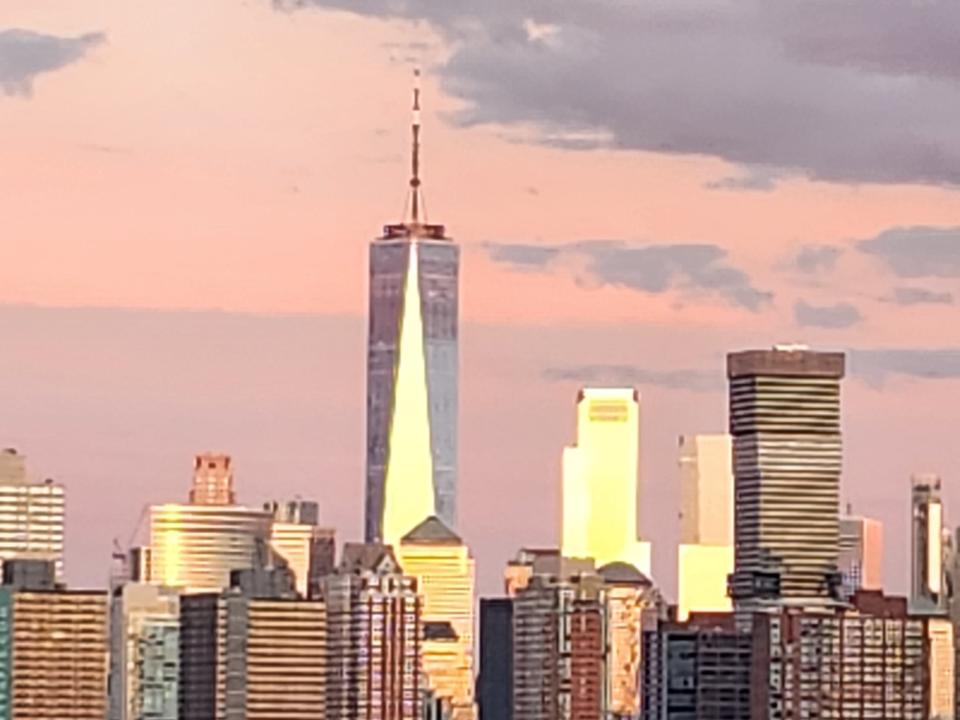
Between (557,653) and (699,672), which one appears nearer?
(699,672)

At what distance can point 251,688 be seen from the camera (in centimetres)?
18550

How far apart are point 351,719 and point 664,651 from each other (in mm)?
9740

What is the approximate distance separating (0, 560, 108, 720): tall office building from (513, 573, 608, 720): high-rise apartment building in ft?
40.7

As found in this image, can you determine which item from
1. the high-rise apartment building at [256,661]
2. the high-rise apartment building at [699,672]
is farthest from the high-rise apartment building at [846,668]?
the high-rise apartment building at [256,661]

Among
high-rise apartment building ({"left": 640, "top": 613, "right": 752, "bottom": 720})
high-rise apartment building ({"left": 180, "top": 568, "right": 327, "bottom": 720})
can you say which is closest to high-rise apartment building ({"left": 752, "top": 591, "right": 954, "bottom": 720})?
high-rise apartment building ({"left": 640, "top": 613, "right": 752, "bottom": 720})

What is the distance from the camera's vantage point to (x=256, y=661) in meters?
188

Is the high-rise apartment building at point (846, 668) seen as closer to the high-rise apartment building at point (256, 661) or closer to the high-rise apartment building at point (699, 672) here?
the high-rise apartment building at point (699, 672)

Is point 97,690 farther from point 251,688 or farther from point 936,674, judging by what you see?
point 936,674

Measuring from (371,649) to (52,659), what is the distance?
30.1 feet

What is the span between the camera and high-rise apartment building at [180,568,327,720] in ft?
611

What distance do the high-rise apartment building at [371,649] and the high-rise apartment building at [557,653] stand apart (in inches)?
125

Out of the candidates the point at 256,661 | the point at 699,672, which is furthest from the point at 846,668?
the point at 256,661

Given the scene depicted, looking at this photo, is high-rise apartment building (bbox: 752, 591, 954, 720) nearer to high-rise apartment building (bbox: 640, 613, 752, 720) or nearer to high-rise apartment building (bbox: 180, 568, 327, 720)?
high-rise apartment building (bbox: 640, 613, 752, 720)

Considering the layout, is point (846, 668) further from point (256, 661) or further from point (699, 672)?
point (256, 661)
